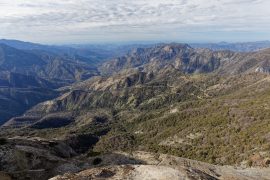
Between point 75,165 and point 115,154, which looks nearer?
point 75,165

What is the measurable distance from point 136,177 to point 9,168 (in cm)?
2936

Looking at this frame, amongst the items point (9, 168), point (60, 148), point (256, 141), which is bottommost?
point (256, 141)

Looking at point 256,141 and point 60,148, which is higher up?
point 60,148

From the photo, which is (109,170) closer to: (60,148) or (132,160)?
(132,160)

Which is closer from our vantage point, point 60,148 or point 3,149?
point 3,149

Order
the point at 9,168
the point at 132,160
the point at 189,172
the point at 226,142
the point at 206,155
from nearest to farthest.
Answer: the point at 189,172, the point at 9,168, the point at 132,160, the point at 206,155, the point at 226,142

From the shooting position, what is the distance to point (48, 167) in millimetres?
67375

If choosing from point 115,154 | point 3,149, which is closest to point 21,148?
point 3,149

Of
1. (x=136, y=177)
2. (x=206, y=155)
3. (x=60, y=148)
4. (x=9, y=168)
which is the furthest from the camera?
(x=206, y=155)

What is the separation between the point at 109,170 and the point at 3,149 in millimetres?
32521

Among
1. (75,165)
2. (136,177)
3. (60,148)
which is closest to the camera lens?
(136,177)

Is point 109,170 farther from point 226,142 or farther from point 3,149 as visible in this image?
point 226,142

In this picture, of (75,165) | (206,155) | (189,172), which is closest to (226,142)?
(206,155)

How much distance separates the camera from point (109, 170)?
1874 inches
